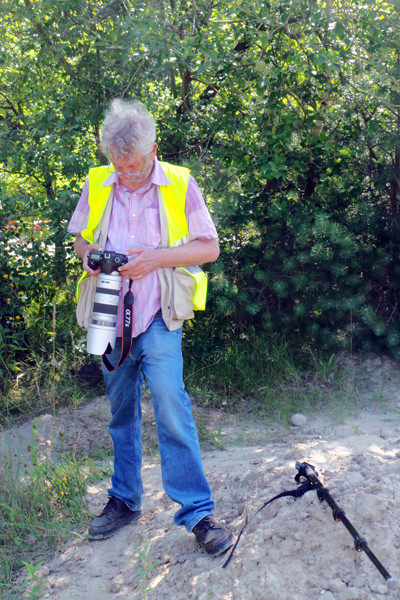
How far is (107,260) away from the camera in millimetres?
2980

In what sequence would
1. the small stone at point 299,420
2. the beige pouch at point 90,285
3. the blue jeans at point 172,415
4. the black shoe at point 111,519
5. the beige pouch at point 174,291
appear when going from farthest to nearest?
the small stone at point 299,420 → the black shoe at point 111,519 → the beige pouch at point 90,285 → the beige pouch at point 174,291 → the blue jeans at point 172,415

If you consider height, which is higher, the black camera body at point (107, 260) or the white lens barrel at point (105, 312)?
the black camera body at point (107, 260)

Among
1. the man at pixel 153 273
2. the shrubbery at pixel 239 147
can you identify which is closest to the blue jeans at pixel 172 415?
the man at pixel 153 273

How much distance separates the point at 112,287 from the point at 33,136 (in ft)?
9.19

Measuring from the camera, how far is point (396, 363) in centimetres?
552

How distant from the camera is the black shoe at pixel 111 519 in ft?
10.9

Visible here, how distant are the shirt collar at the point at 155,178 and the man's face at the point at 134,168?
0.03 meters

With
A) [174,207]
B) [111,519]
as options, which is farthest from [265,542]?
[174,207]

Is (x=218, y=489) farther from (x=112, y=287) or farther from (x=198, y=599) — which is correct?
(x=112, y=287)

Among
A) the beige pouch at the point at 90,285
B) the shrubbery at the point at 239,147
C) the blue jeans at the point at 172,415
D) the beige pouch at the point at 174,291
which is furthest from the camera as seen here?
the shrubbery at the point at 239,147

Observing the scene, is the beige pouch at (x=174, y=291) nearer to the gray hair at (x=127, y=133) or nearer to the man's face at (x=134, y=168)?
the man's face at (x=134, y=168)

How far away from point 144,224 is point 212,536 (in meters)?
1.48

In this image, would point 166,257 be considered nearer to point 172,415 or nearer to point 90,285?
point 90,285

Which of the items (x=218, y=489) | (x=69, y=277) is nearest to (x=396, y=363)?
(x=218, y=489)
